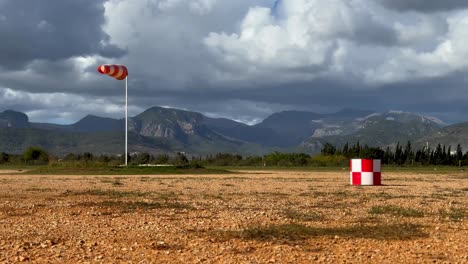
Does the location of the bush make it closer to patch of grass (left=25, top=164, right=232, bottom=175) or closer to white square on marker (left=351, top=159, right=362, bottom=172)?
patch of grass (left=25, top=164, right=232, bottom=175)

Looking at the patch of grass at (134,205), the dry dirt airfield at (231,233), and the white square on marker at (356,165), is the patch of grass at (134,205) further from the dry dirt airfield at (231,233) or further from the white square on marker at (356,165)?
the white square on marker at (356,165)

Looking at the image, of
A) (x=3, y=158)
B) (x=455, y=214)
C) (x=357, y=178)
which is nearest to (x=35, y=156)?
(x=3, y=158)

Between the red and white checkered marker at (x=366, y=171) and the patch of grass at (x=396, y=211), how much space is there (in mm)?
13553

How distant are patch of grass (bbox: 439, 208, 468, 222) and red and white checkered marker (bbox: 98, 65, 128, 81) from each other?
47.5 m

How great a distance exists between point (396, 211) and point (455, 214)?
1458mm

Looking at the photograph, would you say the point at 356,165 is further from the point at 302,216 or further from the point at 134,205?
the point at 302,216

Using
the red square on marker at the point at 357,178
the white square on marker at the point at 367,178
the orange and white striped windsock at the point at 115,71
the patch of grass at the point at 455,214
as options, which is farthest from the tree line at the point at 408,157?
the patch of grass at the point at 455,214

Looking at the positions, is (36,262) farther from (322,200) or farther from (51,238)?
(322,200)

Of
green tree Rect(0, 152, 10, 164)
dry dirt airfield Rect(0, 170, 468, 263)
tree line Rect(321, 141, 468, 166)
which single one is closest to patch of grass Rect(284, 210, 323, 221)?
dry dirt airfield Rect(0, 170, 468, 263)

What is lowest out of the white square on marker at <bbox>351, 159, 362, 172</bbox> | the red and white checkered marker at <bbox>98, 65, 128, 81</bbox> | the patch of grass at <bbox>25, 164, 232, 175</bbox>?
the patch of grass at <bbox>25, 164, 232, 175</bbox>

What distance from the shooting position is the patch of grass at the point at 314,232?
10938 millimetres

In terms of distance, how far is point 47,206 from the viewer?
57.1ft

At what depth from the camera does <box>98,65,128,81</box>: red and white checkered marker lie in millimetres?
60669

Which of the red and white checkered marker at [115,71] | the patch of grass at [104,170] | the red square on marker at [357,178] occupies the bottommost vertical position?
the patch of grass at [104,170]
